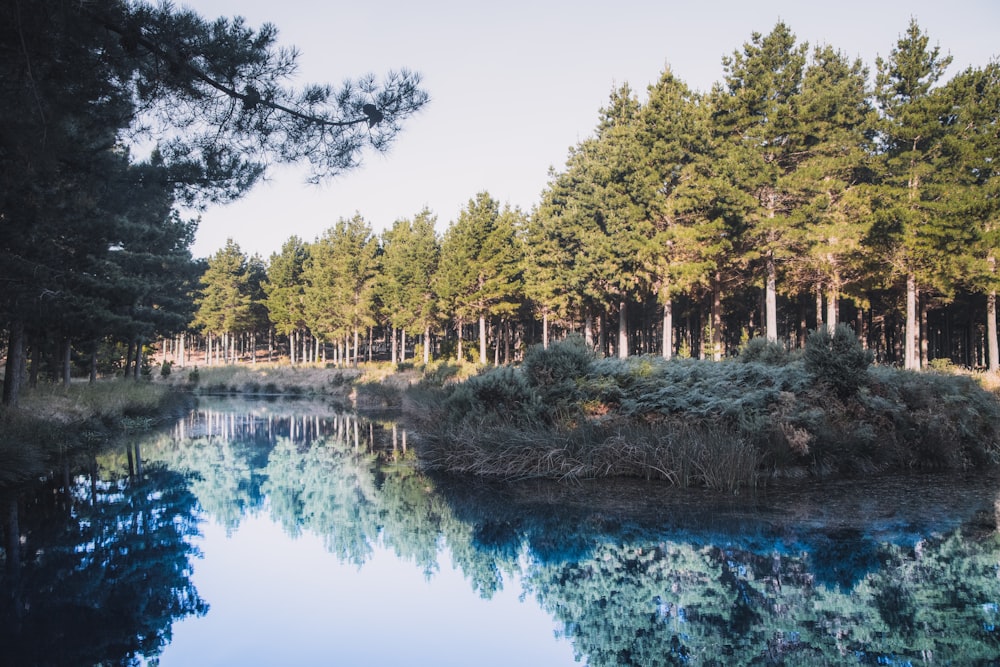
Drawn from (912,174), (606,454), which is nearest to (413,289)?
(912,174)

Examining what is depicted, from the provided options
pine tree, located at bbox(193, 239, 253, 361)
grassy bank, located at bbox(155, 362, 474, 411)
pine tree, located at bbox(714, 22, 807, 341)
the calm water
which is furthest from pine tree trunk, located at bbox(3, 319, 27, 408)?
pine tree, located at bbox(193, 239, 253, 361)

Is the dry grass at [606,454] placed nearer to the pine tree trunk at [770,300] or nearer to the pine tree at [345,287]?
the pine tree trunk at [770,300]

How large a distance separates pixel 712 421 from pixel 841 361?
312cm

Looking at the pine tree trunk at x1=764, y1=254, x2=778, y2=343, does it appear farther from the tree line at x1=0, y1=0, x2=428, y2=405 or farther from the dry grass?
the tree line at x1=0, y1=0, x2=428, y2=405

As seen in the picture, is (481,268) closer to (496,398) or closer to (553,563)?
(496,398)

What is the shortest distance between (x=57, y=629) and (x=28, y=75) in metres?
5.20

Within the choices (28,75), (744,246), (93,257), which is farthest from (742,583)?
(744,246)

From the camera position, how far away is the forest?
26.4ft

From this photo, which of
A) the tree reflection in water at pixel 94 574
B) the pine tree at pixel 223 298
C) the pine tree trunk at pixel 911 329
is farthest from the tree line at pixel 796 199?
the pine tree at pixel 223 298

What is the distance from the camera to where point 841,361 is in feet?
42.2

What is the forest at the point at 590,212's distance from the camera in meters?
8.05

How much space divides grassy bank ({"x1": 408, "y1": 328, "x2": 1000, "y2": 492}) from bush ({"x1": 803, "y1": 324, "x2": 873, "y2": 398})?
22mm

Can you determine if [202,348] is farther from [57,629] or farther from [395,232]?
[57,629]

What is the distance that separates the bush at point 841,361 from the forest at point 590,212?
5.29 m
